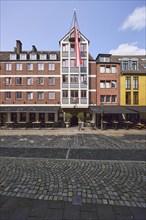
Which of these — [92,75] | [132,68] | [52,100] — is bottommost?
[52,100]

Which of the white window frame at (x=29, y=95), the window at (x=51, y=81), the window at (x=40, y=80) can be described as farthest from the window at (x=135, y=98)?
the white window frame at (x=29, y=95)

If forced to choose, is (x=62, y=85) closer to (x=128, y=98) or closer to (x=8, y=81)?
(x=8, y=81)

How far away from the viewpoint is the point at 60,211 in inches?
122

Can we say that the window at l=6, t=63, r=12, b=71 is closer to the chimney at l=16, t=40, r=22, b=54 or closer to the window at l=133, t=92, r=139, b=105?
the chimney at l=16, t=40, r=22, b=54

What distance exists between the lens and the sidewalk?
→ 9.58 ft

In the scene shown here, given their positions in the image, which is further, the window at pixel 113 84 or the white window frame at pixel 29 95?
the window at pixel 113 84

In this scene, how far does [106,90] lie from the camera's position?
2534 cm

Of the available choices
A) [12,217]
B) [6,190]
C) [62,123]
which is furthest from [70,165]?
[62,123]

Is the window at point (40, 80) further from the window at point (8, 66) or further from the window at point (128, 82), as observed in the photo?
the window at point (128, 82)

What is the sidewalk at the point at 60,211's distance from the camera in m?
2.92

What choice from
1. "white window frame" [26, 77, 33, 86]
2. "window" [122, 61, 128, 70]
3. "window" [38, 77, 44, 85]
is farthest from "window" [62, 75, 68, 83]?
"window" [122, 61, 128, 70]

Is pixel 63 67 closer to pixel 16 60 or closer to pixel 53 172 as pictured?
pixel 16 60

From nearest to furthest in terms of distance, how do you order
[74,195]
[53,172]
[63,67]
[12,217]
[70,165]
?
[12,217], [74,195], [53,172], [70,165], [63,67]

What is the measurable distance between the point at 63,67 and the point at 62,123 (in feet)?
33.4
